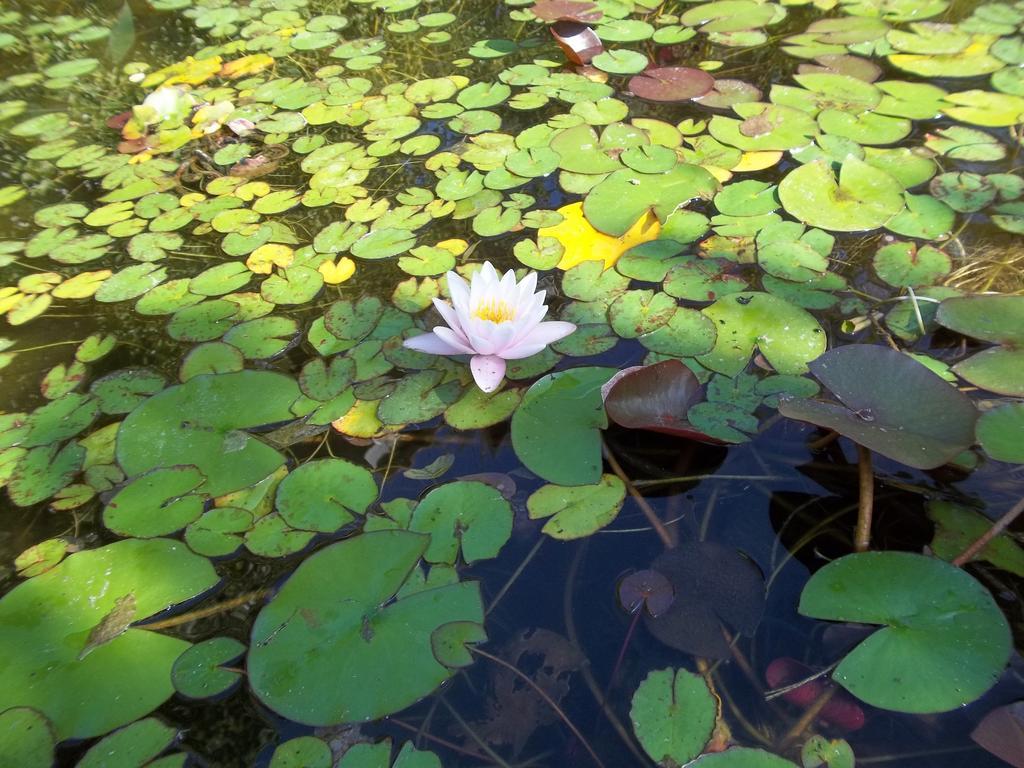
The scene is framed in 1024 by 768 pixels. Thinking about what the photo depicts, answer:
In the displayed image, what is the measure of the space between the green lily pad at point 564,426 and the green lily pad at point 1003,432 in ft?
2.54

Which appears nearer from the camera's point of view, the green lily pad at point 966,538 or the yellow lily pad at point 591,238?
the green lily pad at point 966,538

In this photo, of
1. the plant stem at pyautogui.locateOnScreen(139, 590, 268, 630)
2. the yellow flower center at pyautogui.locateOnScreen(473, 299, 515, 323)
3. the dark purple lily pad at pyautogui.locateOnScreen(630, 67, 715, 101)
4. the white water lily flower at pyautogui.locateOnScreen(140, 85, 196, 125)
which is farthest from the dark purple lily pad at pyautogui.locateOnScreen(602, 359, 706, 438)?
the white water lily flower at pyautogui.locateOnScreen(140, 85, 196, 125)

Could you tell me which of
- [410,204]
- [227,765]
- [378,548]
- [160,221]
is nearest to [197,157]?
[160,221]

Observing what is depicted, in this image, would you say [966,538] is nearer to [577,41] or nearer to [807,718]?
[807,718]

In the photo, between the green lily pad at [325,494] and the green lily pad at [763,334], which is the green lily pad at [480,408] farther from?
the green lily pad at [763,334]

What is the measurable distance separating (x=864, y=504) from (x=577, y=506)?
1.93ft

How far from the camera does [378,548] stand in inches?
54.2

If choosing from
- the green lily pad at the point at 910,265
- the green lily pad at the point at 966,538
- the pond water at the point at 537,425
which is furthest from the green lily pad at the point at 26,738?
the green lily pad at the point at 910,265

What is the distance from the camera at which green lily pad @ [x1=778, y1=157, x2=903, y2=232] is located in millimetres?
2008

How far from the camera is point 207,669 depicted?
128 centimetres

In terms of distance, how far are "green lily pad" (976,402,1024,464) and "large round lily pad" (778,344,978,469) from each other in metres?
0.07

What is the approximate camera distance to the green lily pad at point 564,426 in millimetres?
1485

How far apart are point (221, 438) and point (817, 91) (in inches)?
101

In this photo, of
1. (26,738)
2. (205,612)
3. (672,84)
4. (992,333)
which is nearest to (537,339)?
(205,612)
